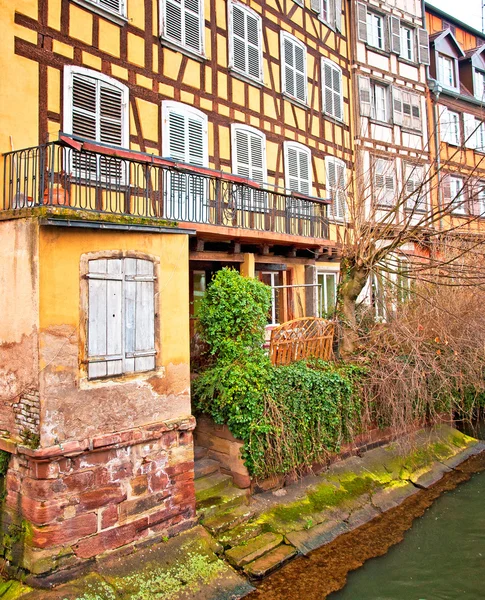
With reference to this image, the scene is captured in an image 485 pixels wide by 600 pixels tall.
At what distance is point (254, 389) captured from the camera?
8.02 metres

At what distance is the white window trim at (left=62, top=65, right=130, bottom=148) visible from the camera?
26.9ft

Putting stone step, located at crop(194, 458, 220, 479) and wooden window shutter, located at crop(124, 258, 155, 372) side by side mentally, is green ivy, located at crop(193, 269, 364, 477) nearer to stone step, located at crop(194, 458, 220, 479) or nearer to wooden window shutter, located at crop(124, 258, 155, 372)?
stone step, located at crop(194, 458, 220, 479)

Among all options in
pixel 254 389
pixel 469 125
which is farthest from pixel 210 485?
pixel 469 125

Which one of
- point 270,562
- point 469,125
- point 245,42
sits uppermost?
point 469,125

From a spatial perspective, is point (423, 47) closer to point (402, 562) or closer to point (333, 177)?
point (333, 177)

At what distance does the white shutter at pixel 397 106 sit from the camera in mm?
17234

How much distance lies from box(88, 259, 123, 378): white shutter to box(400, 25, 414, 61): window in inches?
615

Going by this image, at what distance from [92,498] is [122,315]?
2.26 m

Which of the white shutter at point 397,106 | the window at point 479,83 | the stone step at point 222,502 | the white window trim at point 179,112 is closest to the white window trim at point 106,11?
the white window trim at point 179,112

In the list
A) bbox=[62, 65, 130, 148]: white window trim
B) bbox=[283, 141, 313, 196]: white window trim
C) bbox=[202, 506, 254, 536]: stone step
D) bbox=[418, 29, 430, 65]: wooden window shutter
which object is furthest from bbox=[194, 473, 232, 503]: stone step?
bbox=[418, 29, 430, 65]: wooden window shutter

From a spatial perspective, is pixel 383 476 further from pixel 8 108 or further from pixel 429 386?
pixel 8 108

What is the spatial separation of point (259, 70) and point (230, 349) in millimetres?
7541

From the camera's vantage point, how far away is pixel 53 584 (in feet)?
18.9

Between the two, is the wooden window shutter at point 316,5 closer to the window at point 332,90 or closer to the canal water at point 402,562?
the window at point 332,90
